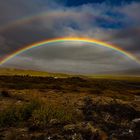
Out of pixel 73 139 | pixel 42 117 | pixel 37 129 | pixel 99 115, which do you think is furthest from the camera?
pixel 99 115

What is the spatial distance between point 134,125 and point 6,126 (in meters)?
5.99

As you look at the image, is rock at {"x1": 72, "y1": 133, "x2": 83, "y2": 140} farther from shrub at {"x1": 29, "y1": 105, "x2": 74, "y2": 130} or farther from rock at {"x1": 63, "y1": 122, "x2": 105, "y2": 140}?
shrub at {"x1": 29, "y1": 105, "x2": 74, "y2": 130}

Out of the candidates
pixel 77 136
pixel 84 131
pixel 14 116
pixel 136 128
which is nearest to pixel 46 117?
pixel 14 116

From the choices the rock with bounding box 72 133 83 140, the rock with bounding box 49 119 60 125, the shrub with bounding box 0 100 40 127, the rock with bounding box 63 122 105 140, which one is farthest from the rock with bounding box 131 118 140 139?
the shrub with bounding box 0 100 40 127

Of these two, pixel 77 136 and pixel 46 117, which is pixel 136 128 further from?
pixel 46 117

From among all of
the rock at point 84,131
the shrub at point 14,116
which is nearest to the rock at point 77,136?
the rock at point 84,131

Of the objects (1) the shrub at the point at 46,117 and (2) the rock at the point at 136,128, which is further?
(1) the shrub at the point at 46,117

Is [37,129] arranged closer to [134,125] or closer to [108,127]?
[108,127]

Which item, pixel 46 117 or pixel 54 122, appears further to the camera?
pixel 46 117

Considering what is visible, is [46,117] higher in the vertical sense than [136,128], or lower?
higher

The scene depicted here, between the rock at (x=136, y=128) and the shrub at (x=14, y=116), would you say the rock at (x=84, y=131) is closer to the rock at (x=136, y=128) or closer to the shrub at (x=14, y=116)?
the rock at (x=136, y=128)

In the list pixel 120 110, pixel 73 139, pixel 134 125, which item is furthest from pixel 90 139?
pixel 120 110

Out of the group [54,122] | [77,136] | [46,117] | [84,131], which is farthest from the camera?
[46,117]

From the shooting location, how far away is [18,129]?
11.9 metres
